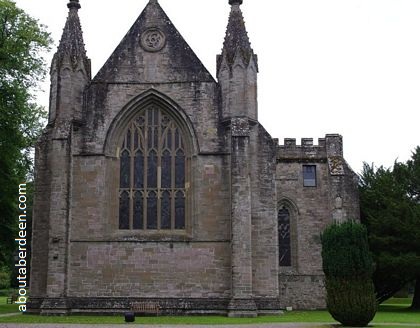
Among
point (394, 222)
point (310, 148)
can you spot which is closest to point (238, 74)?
point (310, 148)

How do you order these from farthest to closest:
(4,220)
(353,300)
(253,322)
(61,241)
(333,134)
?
(333,134) → (4,220) → (61,241) → (253,322) → (353,300)

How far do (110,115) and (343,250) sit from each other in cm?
1246

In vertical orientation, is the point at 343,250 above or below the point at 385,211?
below

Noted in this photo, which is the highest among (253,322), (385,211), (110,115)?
(110,115)

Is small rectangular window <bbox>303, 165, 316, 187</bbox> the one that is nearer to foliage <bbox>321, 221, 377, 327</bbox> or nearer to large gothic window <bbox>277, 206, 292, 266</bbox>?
large gothic window <bbox>277, 206, 292, 266</bbox>

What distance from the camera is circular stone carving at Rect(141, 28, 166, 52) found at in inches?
1103

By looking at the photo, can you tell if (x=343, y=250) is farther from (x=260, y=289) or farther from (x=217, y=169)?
(x=217, y=169)

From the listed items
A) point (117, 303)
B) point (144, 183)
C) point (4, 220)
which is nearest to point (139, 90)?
point (144, 183)

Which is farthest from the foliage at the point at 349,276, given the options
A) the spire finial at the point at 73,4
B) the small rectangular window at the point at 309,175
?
the spire finial at the point at 73,4

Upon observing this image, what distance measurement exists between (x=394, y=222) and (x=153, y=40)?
53.7 feet

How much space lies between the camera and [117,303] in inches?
1002

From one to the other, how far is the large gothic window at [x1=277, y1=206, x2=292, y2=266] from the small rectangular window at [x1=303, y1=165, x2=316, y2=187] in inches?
85.7

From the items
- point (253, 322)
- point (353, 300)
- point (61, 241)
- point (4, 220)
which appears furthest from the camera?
point (4, 220)

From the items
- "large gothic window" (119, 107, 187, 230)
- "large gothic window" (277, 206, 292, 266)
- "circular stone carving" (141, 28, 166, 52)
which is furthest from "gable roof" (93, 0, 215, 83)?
"large gothic window" (277, 206, 292, 266)
